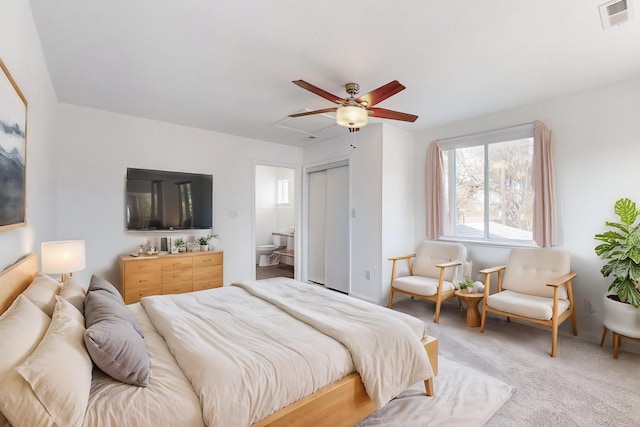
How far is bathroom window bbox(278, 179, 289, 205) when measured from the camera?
24.0 feet

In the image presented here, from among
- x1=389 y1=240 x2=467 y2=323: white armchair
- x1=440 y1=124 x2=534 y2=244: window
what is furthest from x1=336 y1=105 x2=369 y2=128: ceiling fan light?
x1=440 y1=124 x2=534 y2=244: window

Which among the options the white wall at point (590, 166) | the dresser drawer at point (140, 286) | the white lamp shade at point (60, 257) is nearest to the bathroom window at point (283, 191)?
the dresser drawer at point (140, 286)

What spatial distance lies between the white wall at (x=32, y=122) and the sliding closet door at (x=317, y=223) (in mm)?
3546

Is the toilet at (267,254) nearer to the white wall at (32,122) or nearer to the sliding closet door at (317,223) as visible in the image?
the sliding closet door at (317,223)

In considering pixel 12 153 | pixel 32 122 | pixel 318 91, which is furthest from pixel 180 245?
pixel 318 91

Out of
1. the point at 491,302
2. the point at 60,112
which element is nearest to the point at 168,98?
the point at 60,112

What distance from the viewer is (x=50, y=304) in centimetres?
158

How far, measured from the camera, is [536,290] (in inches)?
125

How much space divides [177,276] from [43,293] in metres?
2.18

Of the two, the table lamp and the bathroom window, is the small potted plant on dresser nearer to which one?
the table lamp

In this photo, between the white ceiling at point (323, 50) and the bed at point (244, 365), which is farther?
the white ceiling at point (323, 50)

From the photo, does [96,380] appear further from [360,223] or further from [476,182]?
[476,182]

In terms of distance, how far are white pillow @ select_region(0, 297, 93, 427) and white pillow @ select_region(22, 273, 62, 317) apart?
491 mm

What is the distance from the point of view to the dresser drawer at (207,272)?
12.8 feet
